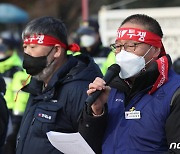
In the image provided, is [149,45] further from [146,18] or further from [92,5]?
[92,5]

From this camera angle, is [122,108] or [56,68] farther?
[56,68]

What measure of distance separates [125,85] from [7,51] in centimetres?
508

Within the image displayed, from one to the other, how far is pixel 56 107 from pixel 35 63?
1.26 feet

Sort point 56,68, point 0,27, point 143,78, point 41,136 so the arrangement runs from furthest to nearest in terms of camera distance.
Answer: point 0,27, point 56,68, point 41,136, point 143,78

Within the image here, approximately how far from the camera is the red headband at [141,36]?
12.5 ft

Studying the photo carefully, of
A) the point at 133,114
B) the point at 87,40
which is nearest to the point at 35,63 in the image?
the point at 133,114

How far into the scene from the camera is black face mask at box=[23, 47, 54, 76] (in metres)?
4.69

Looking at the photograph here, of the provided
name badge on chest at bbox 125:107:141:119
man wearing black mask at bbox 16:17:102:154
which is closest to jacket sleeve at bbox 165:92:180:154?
name badge on chest at bbox 125:107:141:119

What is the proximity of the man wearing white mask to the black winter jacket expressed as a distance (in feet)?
2.04

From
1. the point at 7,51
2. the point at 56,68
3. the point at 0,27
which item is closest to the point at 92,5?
the point at 0,27

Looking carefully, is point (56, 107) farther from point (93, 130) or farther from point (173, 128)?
point (173, 128)

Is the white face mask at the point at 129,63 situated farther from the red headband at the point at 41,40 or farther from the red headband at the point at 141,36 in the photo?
the red headband at the point at 41,40

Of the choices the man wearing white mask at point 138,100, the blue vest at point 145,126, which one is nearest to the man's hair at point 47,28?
the man wearing white mask at point 138,100

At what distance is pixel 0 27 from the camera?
109 feet
